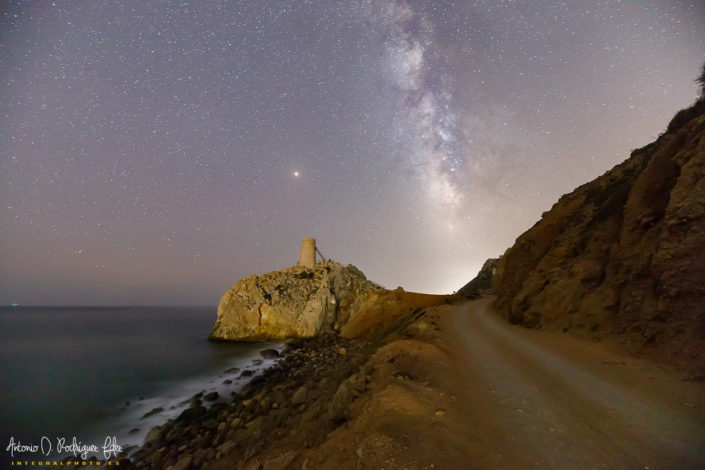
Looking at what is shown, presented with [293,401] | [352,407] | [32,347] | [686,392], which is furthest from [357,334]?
[32,347]

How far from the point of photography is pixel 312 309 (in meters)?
40.5

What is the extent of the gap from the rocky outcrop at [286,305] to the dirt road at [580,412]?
28.3m

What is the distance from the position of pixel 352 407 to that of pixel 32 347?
7813 centimetres

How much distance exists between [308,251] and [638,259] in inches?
2031

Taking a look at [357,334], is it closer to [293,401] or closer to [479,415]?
[293,401]

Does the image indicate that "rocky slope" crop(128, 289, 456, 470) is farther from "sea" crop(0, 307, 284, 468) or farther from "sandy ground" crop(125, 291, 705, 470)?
"sea" crop(0, 307, 284, 468)

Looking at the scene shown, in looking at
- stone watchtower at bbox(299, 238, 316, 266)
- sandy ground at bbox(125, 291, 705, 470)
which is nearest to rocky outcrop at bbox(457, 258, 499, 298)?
stone watchtower at bbox(299, 238, 316, 266)

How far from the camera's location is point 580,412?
653 cm

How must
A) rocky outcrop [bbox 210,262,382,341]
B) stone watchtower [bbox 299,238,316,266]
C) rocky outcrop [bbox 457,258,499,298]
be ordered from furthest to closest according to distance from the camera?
rocky outcrop [bbox 457,258,499,298] < stone watchtower [bbox 299,238,316,266] < rocky outcrop [bbox 210,262,382,341]

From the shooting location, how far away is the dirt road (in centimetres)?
500

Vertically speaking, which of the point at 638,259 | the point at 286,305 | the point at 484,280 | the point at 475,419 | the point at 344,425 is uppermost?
the point at 638,259

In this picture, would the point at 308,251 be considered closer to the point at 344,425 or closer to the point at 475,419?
the point at 344,425

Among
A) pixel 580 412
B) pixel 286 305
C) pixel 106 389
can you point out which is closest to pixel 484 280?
pixel 286 305

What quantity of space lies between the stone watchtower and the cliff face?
42.7m
